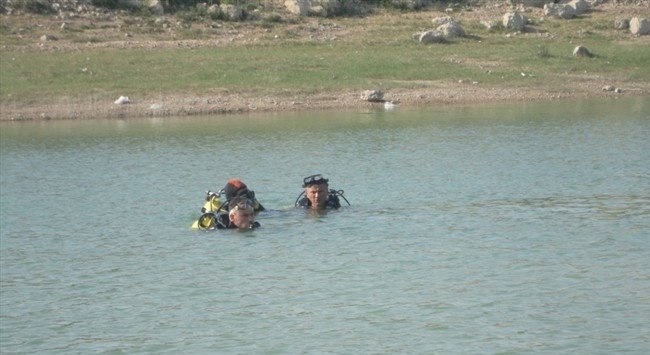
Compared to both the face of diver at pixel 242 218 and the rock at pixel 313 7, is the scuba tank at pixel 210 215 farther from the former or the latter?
the rock at pixel 313 7

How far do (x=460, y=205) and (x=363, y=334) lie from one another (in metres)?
7.27

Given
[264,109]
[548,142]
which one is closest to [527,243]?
[548,142]

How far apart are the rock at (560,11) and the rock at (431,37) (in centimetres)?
511

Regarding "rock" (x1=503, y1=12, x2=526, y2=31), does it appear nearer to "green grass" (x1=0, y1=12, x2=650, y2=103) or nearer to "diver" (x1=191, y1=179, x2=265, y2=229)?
"green grass" (x1=0, y1=12, x2=650, y2=103)

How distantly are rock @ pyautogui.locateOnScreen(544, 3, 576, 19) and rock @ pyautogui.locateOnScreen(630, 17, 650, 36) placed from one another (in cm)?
235

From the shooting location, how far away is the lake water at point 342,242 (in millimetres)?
14453

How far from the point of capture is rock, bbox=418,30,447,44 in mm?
39781

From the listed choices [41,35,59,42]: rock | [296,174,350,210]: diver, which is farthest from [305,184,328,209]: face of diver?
[41,35,59,42]: rock

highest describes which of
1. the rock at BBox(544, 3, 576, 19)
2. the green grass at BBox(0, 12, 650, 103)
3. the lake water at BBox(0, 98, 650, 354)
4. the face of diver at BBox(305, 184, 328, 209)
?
the rock at BBox(544, 3, 576, 19)

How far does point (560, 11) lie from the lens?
43406mm

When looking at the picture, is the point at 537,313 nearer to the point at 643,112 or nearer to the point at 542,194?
the point at 542,194

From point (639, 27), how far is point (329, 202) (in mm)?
23263

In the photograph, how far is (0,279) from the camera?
17.6 m

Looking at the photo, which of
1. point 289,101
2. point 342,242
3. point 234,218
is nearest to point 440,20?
point 289,101
